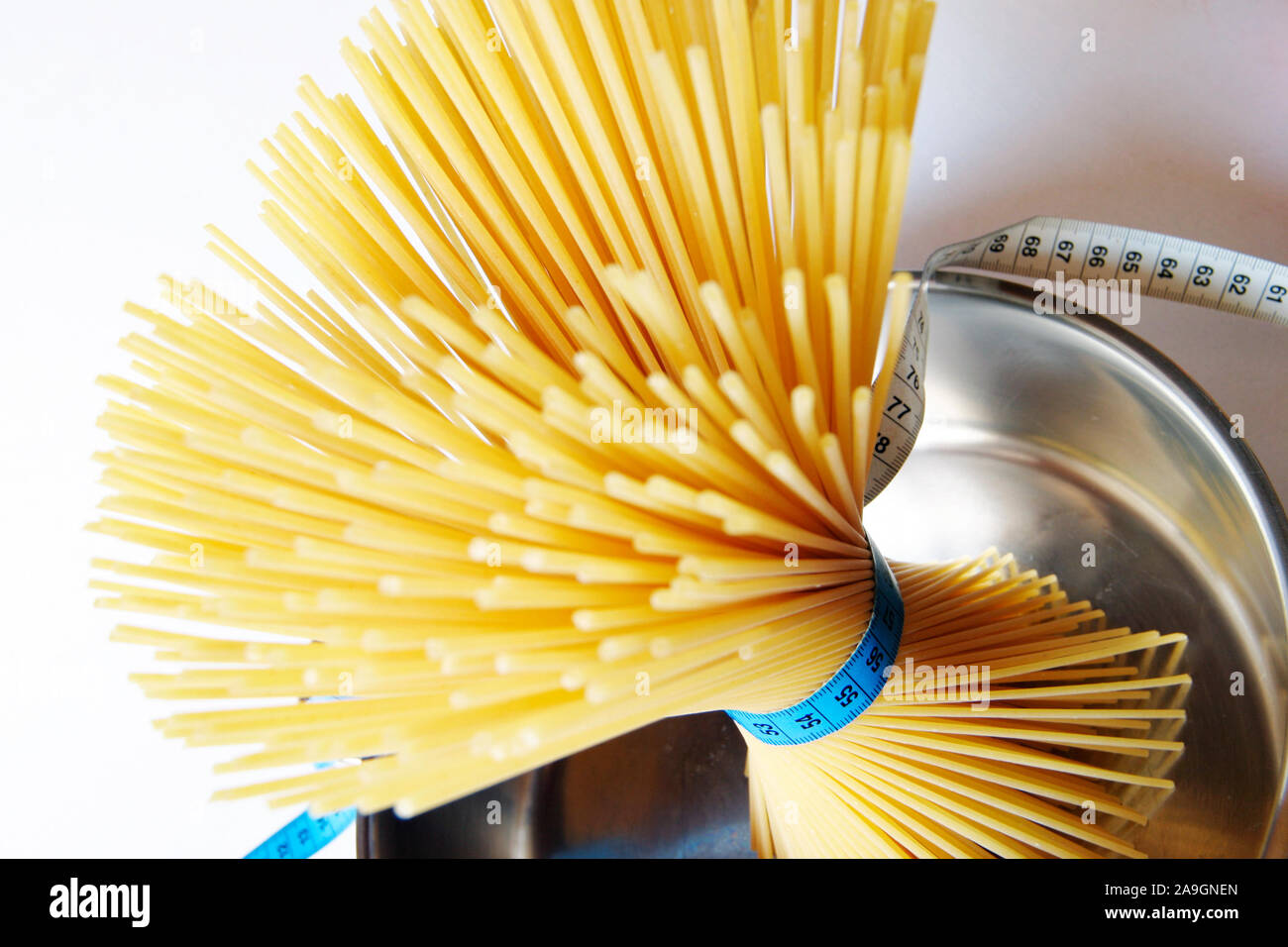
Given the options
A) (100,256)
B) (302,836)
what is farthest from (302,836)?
(100,256)

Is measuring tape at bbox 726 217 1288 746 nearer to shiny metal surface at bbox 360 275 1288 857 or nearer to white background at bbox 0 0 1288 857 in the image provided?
shiny metal surface at bbox 360 275 1288 857

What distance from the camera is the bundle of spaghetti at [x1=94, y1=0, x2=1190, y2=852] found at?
21cm

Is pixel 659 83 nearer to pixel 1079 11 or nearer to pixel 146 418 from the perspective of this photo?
pixel 146 418

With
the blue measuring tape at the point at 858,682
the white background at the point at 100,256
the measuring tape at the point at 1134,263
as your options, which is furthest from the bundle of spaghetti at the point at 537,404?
the white background at the point at 100,256

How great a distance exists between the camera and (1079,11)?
47cm

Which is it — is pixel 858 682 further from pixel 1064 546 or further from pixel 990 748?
pixel 1064 546

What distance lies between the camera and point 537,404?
9.4 inches

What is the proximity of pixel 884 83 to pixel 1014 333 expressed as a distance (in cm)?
16

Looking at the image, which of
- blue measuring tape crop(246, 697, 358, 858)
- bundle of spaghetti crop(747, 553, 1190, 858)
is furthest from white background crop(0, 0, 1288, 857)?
bundle of spaghetti crop(747, 553, 1190, 858)

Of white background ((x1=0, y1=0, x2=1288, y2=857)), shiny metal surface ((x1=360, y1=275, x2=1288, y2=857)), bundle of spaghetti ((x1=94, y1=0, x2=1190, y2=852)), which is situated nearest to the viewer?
bundle of spaghetti ((x1=94, y1=0, x2=1190, y2=852))

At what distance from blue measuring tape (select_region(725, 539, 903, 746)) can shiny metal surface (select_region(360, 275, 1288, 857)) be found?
0.11m

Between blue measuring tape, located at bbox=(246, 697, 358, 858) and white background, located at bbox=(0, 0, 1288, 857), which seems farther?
white background, located at bbox=(0, 0, 1288, 857)

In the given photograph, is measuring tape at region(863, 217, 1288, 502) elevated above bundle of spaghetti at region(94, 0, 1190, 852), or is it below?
above
